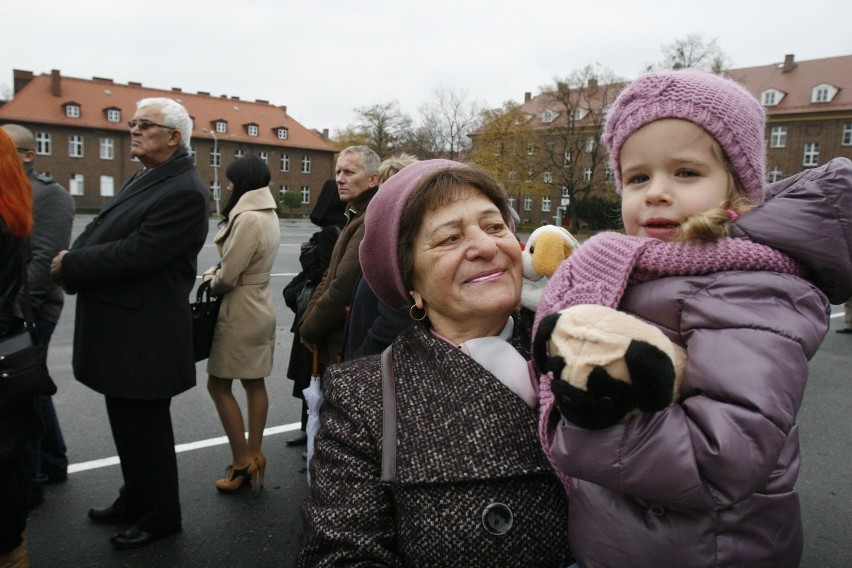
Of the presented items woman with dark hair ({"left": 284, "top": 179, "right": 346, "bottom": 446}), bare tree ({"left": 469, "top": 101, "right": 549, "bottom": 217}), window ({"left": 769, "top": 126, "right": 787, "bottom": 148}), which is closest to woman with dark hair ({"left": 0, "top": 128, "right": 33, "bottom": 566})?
woman with dark hair ({"left": 284, "top": 179, "right": 346, "bottom": 446})

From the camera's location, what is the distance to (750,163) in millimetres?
1382

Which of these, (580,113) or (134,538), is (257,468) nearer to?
(134,538)

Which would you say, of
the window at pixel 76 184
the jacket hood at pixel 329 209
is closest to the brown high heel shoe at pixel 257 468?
the jacket hood at pixel 329 209

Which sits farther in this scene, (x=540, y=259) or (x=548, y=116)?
(x=548, y=116)

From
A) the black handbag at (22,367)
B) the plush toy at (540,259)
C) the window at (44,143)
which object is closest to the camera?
the plush toy at (540,259)

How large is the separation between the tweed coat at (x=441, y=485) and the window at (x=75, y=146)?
60.6m

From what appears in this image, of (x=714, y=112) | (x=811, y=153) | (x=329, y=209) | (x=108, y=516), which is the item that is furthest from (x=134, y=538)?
(x=811, y=153)

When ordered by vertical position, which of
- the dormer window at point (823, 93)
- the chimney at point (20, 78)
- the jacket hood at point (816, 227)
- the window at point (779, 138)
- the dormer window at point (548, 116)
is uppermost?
the chimney at point (20, 78)

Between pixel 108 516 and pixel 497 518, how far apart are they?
10.2 ft

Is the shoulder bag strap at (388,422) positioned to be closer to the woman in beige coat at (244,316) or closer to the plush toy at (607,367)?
the plush toy at (607,367)

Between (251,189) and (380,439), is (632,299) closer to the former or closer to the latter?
(380,439)

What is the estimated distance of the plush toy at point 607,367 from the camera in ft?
3.12

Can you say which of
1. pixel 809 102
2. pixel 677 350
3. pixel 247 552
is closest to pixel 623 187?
pixel 677 350

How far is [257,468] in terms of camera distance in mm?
4102
